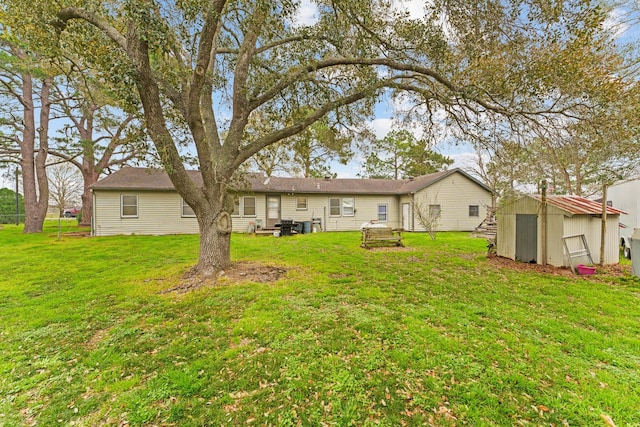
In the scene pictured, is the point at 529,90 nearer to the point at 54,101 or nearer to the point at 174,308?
the point at 174,308

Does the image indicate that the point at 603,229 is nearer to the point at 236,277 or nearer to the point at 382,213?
the point at 236,277

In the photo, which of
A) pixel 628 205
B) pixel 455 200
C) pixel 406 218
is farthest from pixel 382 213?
pixel 628 205

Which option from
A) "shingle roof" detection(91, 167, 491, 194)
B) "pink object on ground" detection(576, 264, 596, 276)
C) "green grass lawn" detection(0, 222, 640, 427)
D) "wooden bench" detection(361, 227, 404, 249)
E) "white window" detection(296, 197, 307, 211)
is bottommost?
"green grass lawn" detection(0, 222, 640, 427)

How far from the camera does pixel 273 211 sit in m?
16.4

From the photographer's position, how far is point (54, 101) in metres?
16.0

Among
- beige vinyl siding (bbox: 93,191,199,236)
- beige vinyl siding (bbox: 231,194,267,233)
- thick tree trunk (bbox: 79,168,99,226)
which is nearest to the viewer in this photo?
beige vinyl siding (bbox: 93,191,199,236)

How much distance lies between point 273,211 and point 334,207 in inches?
154

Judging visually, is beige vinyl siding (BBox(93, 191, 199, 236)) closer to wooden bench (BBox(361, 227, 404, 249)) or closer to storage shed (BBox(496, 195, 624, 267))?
wooden bench (BBox(361, 227, 404, 249))

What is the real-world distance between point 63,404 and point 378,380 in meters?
2.91

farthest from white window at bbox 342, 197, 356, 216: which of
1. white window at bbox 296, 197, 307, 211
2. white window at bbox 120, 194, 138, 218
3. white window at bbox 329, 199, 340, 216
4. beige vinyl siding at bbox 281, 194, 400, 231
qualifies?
white window at bbox 120, 194, 138, 218

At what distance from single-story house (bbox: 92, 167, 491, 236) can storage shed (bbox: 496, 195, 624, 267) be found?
20.0 feet

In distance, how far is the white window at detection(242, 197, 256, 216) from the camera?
1580 cm

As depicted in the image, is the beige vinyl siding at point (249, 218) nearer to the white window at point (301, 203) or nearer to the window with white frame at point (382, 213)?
the white window at point (301, 203)

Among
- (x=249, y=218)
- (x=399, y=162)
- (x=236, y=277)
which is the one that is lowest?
(x=236, y=277)
